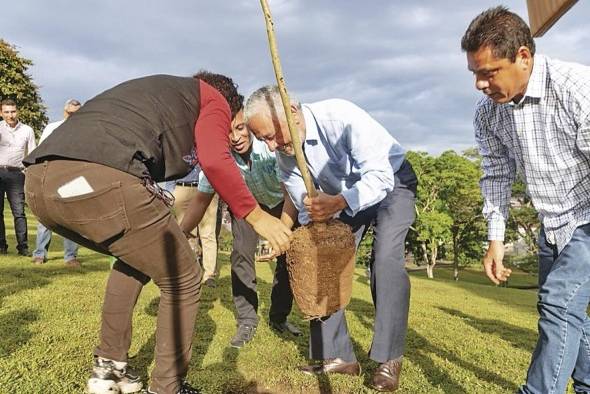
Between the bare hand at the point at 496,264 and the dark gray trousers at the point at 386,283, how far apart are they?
0.73 metres

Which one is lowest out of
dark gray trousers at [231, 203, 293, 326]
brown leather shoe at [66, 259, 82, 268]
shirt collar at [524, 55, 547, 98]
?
brown leather shoe at [66, 259, 82, 268]

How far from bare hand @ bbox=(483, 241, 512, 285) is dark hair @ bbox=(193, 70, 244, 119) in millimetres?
1857

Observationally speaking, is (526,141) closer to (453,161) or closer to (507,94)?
(507,94)

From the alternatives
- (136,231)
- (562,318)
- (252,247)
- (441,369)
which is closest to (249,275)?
(252,247)

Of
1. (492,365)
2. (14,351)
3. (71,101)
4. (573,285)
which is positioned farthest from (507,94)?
(71,101)

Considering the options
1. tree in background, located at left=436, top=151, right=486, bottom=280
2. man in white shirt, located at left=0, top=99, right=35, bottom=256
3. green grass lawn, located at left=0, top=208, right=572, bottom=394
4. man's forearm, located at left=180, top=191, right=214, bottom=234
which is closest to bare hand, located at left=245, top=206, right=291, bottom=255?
green grass lawn, located at left=0, top=208, right=572, bottom=394

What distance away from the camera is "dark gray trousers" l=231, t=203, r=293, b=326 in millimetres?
5305

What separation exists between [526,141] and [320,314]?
1.52 m

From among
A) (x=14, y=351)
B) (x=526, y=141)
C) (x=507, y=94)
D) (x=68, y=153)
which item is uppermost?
(x=507, y=94)

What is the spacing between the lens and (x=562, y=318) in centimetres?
263

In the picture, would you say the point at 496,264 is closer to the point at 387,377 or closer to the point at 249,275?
the point at 387,377

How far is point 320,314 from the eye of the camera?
3137 millimetres

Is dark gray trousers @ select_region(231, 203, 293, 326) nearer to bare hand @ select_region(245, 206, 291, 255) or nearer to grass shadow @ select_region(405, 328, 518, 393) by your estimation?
grass shadow @ select_region(405, 328, 518, 393)

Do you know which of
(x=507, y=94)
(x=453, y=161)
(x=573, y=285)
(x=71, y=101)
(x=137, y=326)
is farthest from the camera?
(x=453, y=161)
